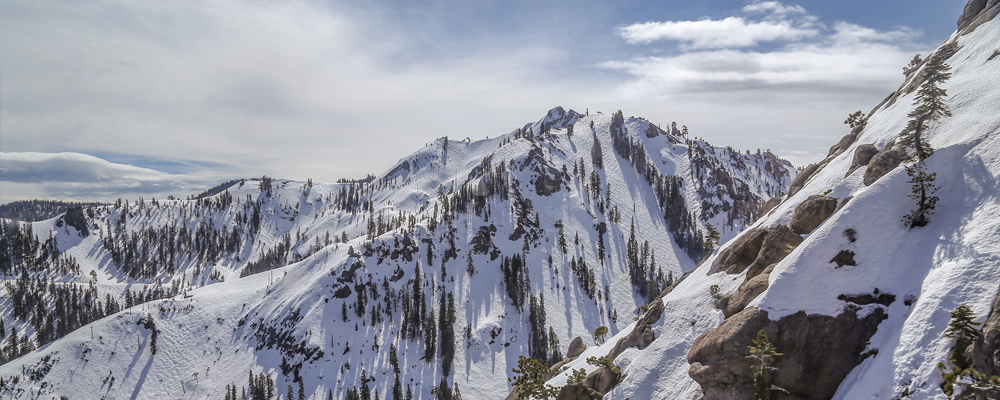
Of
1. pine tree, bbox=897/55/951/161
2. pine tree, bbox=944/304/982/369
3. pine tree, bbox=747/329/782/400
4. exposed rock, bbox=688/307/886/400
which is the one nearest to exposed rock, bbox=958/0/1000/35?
pine tree, bbox=897/55/951/161

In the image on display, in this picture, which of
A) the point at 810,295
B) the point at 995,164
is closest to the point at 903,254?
the point at 810,295

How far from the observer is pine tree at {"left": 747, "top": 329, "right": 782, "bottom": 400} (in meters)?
27.3

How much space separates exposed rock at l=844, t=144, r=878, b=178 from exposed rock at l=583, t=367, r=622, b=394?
3421 centimetres

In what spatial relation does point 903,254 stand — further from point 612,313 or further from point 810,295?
point 612,313

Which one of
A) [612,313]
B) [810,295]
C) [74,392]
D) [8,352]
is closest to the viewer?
[810,295]

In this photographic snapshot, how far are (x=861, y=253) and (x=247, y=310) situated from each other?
21610 centimetres

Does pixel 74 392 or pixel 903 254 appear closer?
pixel 903 254

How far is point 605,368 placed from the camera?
4594 cm

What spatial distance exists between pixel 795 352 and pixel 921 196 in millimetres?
16348

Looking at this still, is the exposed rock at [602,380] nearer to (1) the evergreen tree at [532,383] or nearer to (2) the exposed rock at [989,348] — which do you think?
(1) the evergreen tree at [532,383]

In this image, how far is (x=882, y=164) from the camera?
36.3 meters

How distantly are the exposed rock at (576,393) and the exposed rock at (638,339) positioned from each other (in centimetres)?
586

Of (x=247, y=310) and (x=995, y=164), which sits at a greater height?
(x=995, y=164)

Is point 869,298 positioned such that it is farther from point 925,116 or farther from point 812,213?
point 925,116
